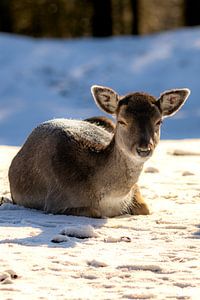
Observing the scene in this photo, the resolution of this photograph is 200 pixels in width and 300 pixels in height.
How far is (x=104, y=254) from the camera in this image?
6.82 m

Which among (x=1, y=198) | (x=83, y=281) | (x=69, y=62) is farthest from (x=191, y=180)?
(x=69, y=62)

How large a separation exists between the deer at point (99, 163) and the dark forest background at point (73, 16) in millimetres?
21262

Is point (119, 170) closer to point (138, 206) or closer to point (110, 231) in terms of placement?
point (138, 206)

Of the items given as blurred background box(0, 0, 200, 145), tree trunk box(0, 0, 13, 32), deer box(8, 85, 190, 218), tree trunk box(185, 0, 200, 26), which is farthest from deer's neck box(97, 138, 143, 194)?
tree trunk box(0, 0, 13, 32)

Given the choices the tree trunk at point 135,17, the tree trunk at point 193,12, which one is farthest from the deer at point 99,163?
the tree trunk at point 135,17

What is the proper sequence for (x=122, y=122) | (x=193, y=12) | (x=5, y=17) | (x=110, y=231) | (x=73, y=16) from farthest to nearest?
(x=73, y=16)
(x=5, y=17)
(x=193, y=12)
(x=122, y=122)
(x=110, y=231)

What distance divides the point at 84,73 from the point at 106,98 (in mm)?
13024

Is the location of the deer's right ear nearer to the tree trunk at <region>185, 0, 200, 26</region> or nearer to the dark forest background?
the dark forest background

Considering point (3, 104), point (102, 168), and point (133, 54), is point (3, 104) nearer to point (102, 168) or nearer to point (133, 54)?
point (133, 54)

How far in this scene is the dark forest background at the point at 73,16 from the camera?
30969 millimetres

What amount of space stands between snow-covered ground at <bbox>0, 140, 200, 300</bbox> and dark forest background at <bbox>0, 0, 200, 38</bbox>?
70.9 ft

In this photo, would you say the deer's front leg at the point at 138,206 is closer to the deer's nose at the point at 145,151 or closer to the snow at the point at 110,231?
the snow at the point at 110,231

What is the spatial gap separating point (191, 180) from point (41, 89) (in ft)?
34.4

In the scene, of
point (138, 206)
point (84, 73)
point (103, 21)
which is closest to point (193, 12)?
point (103, 21)
